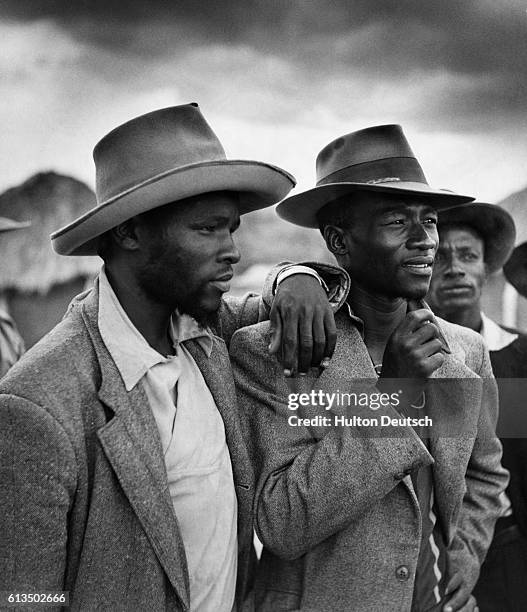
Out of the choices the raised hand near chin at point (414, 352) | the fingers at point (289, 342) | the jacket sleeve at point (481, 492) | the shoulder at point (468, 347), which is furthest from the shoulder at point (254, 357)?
the jacket sleeve at point (481, 492)

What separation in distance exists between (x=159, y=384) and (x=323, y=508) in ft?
1.30

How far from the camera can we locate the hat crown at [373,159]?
1.43 meters

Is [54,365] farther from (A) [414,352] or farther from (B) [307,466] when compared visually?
(A) [414,352]

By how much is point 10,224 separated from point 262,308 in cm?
94

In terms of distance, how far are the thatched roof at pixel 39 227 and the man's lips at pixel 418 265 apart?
1023mm

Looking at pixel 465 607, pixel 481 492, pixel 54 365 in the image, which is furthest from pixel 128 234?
pixel 465 607

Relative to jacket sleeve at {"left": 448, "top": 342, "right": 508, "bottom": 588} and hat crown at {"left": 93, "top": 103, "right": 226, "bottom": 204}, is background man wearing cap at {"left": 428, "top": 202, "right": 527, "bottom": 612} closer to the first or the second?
jacket sleeve at {"left": 448, "top": 342, "right": 508, "bottom": 588}

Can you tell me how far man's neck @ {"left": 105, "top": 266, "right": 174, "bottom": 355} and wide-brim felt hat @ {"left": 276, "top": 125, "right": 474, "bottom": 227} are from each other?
49 centimetres

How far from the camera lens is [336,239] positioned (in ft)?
4.91

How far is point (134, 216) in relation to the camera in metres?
1.20

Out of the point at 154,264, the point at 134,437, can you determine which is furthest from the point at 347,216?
the point at 134,437

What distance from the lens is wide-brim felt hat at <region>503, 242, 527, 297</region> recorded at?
206 centimetres

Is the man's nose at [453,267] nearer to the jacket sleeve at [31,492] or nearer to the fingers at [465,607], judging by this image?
the fingers at [465,607]

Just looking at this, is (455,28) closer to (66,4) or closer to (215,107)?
(215,107)
